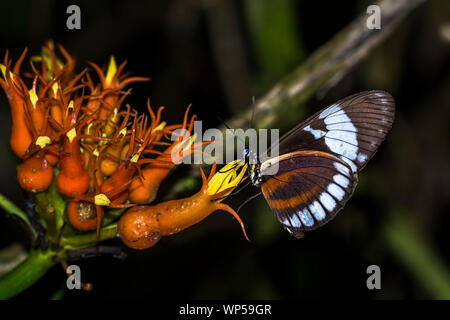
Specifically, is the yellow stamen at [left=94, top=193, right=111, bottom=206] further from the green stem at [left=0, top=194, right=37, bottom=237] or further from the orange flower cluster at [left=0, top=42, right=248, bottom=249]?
the green stem at [left=0, top=194, right=37, bottom=237]

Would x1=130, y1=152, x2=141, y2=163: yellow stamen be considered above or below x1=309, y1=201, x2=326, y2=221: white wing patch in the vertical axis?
above

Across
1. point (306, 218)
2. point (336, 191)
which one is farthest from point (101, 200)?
point (336, 191)

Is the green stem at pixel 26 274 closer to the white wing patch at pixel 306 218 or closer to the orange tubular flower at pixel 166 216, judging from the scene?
the orange tubular flower at pixel 166 216

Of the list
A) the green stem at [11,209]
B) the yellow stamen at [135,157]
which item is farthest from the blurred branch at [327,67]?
the green stem at [11,209]

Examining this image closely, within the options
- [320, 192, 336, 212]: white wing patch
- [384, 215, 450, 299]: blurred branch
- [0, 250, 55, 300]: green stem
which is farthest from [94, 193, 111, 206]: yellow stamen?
[384, 215, 450, 299]: blurred branch

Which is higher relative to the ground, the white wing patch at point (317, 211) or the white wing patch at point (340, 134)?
the white wing patch at point (340, 134)

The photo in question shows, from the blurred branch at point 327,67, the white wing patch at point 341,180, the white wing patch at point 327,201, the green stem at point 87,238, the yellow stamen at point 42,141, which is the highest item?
the blurred branch at point 327,67

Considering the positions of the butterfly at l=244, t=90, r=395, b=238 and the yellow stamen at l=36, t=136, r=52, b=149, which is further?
the butterfly at l=244, t=90, r=395, b=238

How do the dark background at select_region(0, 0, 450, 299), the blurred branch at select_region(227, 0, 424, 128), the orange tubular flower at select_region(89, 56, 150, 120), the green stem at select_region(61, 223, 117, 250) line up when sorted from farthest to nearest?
the dark background at select_region(0, 0, 450, 299), the blurred branch at select_region(227, 0, 424, 128), the orange tubular flower at select_region(89, 56, 150, 120), the green stem at select_region(61, 223, 117, 250)
